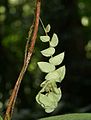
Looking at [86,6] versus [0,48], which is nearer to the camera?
[0,48]

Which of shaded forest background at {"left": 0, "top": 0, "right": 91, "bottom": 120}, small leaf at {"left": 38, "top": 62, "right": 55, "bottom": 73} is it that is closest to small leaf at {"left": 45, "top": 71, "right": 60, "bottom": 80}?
small leaf at {"left": 38, "top": 62, "right": 55, "bottom": 73}

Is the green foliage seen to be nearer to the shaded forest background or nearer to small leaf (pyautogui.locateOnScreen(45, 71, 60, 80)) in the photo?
small leaf (pyautogui.locateOnScreen(45, 71, 60, 80))

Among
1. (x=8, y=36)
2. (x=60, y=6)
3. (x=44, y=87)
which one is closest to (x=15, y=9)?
(x=8, y=36)

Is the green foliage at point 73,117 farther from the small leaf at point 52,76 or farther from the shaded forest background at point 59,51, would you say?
the shaded forest background at point 59,51

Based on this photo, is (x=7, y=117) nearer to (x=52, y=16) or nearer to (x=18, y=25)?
(x=52, y=16)

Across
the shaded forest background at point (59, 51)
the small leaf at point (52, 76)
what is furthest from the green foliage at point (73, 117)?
the shaded forest background at point (59, 51)

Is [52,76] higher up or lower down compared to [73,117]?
higher up

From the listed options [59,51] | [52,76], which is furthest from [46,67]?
[59,51]

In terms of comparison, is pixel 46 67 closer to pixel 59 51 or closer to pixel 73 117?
pixel 73 117
